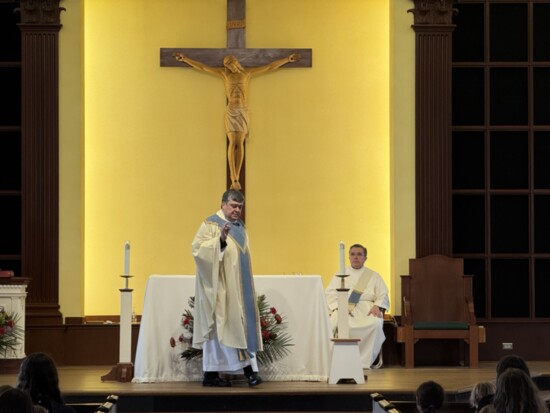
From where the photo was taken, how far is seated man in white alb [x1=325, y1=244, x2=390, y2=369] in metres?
10.5

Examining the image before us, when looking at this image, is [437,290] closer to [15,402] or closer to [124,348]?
[124,348]

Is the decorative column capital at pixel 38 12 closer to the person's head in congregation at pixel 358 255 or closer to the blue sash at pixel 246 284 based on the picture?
the blue sash at pixel 246 284

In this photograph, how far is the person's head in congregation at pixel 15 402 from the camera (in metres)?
4.00

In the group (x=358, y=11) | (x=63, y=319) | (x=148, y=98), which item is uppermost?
(x=358, y=11)

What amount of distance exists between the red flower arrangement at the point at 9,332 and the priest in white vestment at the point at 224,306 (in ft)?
6.40

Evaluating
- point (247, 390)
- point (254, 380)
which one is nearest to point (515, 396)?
point (247, 390)

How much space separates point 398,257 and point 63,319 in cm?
304

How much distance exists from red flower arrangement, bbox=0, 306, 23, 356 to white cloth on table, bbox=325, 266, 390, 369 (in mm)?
2653

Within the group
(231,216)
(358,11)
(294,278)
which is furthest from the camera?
(358,11)

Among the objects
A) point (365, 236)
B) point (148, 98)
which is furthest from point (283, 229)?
point (148, 98)

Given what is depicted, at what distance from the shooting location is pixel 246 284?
8953 millimetres

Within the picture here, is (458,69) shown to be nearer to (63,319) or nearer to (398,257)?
(398,257)

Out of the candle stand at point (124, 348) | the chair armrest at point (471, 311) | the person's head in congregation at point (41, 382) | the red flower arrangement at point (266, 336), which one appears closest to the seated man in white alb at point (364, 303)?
the chair armrest at point (471, 311)

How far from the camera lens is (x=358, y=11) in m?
11.6
